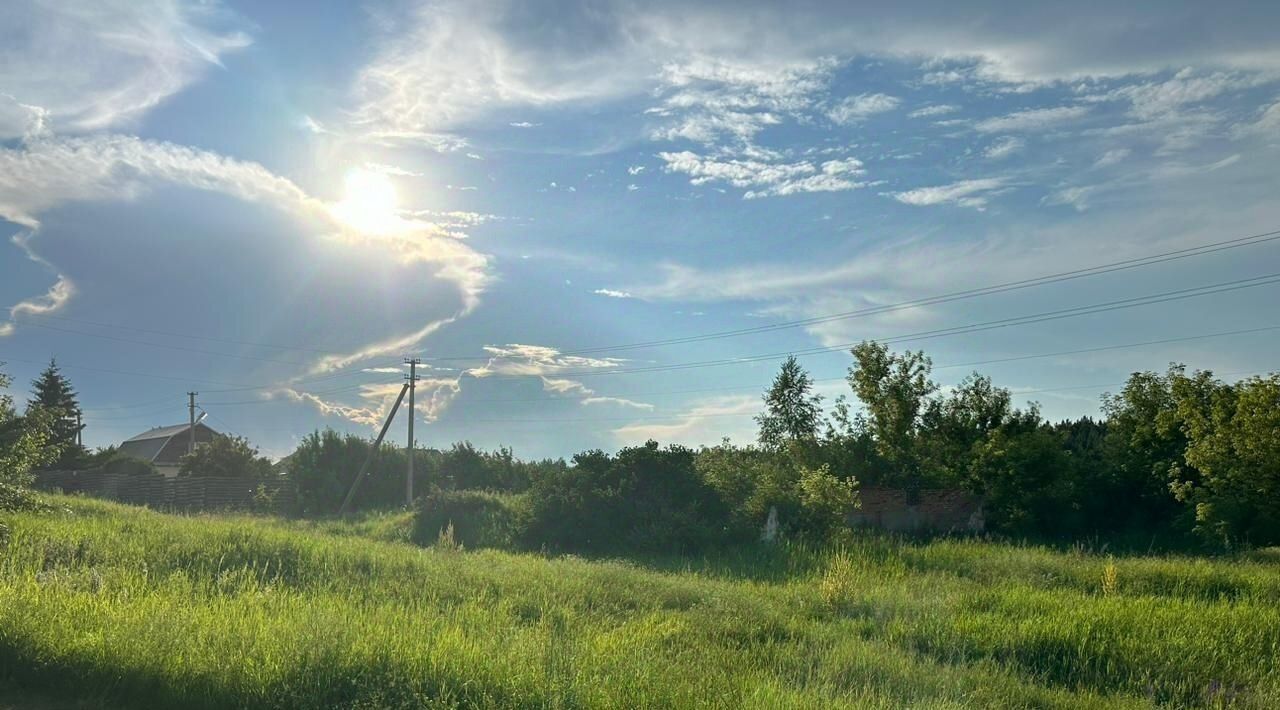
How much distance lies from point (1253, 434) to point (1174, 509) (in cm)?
638

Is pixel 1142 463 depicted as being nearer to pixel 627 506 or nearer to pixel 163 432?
pixel 627 506

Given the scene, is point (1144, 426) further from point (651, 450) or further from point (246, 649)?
point (246, 649)

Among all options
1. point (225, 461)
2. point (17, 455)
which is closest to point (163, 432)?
point (225, 461)

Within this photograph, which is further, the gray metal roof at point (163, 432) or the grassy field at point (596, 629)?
the gray metal roof at point (163, 432)

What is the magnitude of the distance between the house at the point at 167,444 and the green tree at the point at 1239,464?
62.2 metres

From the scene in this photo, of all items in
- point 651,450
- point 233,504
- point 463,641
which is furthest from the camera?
point 233,504

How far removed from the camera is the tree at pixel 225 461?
1844 inches

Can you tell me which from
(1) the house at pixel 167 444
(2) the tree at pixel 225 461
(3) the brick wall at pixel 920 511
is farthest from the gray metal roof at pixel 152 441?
(3) the brick wall at pixel 920 511

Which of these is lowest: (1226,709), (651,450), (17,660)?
(1226,709)

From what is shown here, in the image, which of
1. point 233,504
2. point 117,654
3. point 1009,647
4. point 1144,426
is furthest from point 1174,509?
point 233,504

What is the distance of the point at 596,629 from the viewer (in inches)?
391

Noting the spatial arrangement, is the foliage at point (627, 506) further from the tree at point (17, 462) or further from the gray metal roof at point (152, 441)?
the gray metal roof at point (152, 441)

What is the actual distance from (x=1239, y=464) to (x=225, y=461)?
147 feet

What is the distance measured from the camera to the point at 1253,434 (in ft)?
75.4
